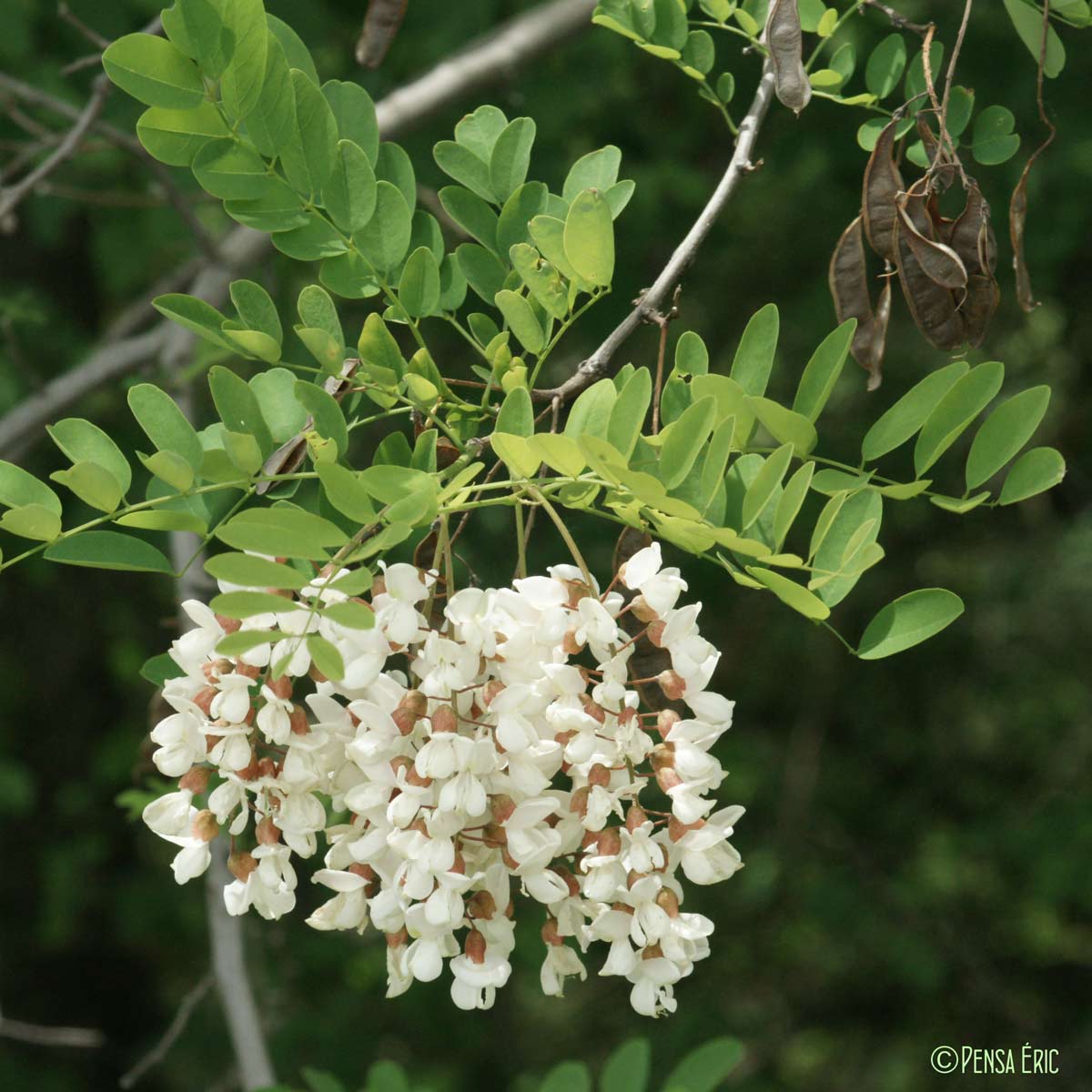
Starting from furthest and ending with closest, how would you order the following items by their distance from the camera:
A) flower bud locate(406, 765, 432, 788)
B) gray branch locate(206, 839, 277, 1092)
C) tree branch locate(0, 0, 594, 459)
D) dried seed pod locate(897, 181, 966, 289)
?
tree branch locate(0, 0, 594, 459), gray branch locate(206, 839, 277, 1092), dried seed pod locate(897, 181, 966, 289), flower bud locate(406, 765, 432, 788)

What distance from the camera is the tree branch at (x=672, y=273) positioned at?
1.01m

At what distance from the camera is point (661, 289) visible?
3.46 ft

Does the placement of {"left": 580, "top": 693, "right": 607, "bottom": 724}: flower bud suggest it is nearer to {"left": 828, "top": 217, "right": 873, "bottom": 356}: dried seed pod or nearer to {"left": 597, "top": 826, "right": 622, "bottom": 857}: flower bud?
{"left": 597, "top": 826, "right": 622, "bottom": 857}: flower bud

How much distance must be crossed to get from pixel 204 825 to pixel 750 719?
362cm

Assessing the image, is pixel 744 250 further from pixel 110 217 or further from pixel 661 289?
pixel 661 289

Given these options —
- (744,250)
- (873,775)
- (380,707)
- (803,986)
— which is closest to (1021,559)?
(873,775)

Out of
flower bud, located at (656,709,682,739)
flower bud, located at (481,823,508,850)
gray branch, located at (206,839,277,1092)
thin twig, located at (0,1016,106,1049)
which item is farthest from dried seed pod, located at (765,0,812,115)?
thin twig, located at (0,1016,106,1049)

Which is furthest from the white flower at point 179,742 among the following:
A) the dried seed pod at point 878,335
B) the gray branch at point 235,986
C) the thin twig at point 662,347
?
the gray branch at point 235,986

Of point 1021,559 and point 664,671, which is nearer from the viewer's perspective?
point 664,671

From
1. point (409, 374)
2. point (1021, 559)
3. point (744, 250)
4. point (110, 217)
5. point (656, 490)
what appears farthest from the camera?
point (1021, 559)

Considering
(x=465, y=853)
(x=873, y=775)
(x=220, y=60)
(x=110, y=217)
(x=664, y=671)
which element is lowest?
(x=465, y=853)

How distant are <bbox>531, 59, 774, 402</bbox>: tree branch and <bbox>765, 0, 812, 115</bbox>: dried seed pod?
70 mm

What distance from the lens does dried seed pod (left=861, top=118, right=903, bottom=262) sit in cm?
111

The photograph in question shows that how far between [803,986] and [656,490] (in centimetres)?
397
